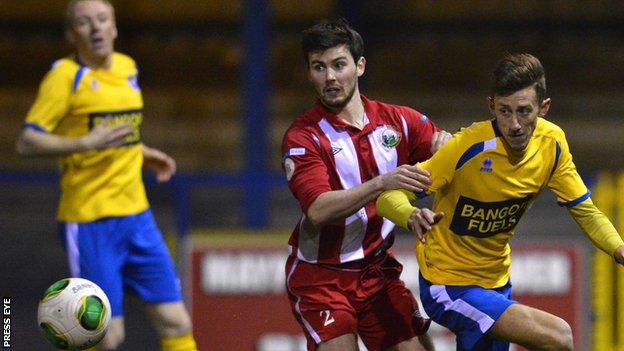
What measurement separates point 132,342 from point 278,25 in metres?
7.69

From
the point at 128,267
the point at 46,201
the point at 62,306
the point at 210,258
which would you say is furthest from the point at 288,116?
the point at 62,306

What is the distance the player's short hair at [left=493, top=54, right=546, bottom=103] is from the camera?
508 cm

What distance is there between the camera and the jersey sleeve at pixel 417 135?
18.3 feet

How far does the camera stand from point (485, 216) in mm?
5277

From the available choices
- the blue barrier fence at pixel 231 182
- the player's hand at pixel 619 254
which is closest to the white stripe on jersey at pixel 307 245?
the player's hand at pixel 619 254

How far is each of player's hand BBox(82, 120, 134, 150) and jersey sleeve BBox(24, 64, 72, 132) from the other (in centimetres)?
21

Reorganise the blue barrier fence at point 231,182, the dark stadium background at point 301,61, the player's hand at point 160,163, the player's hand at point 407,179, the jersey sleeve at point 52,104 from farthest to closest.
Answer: the dark stadium background at point 301,61
the blue barrier fence at point 231,182
the player's hand at point 160,163
the jersey sleeve at point 52,104
the player's hand at point 407,179

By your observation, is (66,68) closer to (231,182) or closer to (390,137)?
(390,137)

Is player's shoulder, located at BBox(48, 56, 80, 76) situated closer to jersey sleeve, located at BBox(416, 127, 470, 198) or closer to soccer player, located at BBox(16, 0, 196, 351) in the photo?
soccer player, located at BBox(16, 0, 196, 351)

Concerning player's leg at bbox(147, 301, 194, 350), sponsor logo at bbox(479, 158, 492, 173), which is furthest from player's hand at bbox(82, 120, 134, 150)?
sponsor logo at bbox(479, 158, 492, 173)

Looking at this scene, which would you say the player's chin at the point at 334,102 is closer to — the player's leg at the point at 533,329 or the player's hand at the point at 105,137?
the player's leg at the point at 533,329

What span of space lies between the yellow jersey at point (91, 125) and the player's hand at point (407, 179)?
2.04 m

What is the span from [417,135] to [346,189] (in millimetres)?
447

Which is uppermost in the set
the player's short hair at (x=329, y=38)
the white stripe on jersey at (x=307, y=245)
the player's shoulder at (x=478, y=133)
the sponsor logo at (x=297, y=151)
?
the player's short hair at (x=329, y=38)
